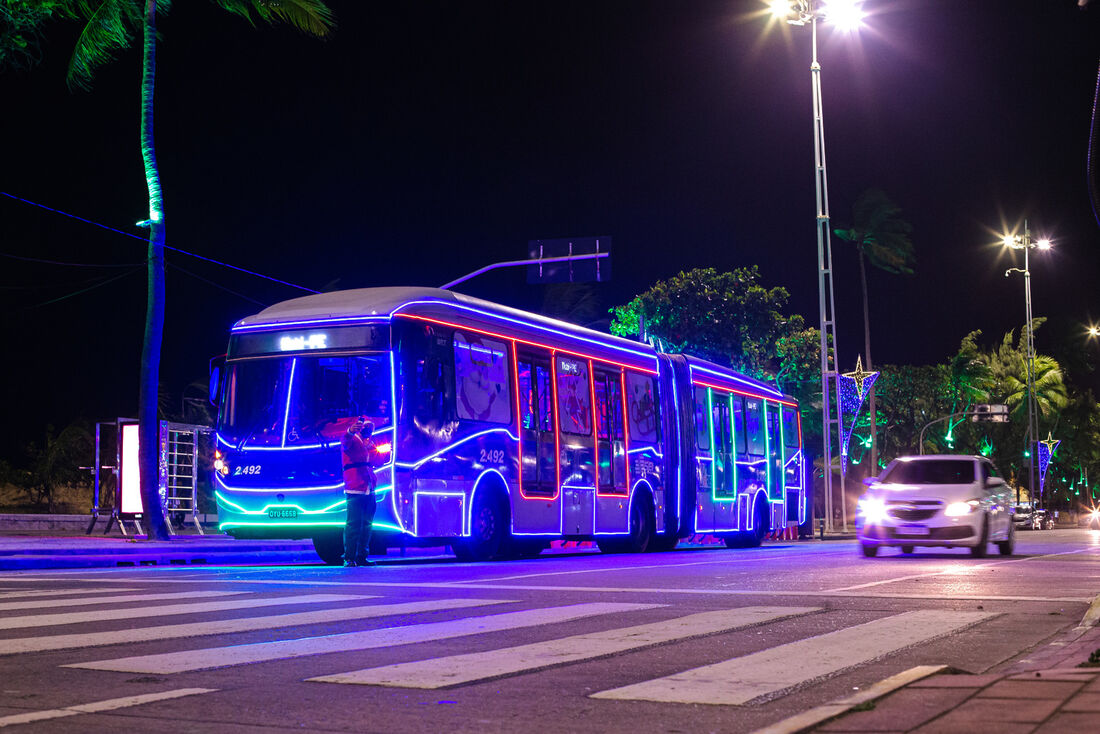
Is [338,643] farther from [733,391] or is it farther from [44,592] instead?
[733,391]

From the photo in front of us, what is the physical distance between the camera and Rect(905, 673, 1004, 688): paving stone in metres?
5.92

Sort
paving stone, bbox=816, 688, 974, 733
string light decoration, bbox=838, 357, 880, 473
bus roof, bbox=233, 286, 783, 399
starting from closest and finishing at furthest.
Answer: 1. paving stone, bbox=816, 688, 974, 733
2. bus roof, bbox=233, 286, 783, 399
3. string light decoration, bbox=838, 357, 880, 473

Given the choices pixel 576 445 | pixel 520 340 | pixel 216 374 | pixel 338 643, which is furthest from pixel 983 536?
pixel 338 643

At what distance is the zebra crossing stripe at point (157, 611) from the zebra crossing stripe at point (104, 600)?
1.80 ft

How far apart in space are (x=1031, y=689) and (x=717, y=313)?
4821 cm

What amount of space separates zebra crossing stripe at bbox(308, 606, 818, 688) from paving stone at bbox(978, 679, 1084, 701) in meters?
2.34

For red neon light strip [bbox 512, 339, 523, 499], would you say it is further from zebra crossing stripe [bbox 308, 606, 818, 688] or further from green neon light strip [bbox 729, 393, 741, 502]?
zebra crossing stripe [bbox 308, 606, 818, 688]

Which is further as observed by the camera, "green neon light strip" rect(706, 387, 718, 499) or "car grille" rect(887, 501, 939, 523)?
"green neon light strip" rect(706, 387, 718, 499)

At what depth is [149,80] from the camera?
27328 mm

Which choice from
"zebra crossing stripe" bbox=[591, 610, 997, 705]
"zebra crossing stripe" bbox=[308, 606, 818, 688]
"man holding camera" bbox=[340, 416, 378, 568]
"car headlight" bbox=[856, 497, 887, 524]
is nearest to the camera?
"zebra crossing stripe" bbox=[591, 610, 997, 705]

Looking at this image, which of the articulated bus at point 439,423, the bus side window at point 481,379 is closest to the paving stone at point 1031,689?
the articulated bus at point 439,423

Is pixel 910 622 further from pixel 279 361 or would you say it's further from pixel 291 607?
pixel 279 361

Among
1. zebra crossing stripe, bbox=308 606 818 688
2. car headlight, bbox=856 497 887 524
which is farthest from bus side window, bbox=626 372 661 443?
zebra crossing stripe, bbox=308 606 818 688

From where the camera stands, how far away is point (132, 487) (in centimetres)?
2625
